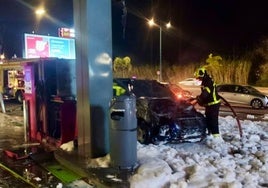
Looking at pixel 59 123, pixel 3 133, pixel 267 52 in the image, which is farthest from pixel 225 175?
pixel 267 52

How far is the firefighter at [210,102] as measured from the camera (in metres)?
9.16

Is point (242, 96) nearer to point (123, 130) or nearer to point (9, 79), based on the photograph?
point (9, 79)

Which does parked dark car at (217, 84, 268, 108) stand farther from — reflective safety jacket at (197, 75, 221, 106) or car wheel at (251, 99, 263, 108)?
reflective safety jacket at (197, 75, 221, 106)

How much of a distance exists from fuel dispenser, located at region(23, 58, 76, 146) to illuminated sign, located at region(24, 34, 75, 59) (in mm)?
18574

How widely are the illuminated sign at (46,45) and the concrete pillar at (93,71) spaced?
2135cm

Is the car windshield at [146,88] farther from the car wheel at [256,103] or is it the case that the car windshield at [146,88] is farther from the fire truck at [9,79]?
the fire truck at [9,79]

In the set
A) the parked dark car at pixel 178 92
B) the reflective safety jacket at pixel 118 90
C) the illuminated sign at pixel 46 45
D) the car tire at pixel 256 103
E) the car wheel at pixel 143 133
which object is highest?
the illuminated sign at pixel 46 45

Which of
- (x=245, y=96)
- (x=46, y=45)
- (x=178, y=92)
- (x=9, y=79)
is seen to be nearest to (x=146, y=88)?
(x=178, y=92)

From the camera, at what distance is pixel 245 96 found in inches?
844

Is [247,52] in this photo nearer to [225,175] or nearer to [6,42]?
[6,42]

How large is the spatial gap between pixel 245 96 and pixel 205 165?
15736 millimetres

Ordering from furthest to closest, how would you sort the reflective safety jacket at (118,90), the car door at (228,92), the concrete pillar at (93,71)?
the car door at (228,92), the reflective safety jacket at (118,90), the concrete pillar at (93,71)

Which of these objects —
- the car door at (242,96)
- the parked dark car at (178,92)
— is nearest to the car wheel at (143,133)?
the parked dark car at (178,92)

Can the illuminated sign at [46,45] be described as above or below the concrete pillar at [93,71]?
above
